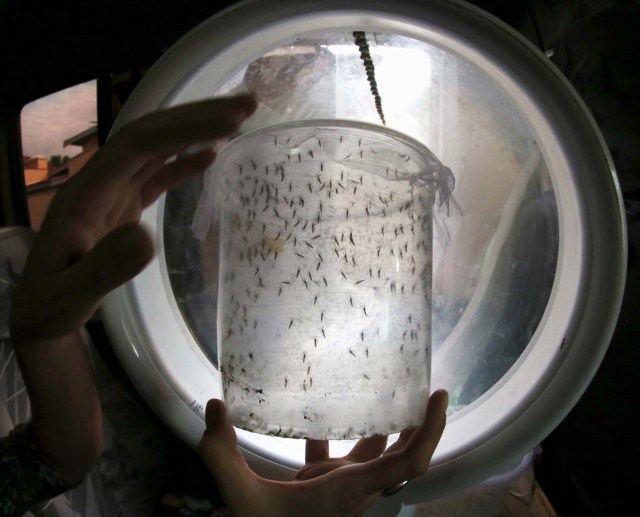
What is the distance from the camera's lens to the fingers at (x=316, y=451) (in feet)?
2.00

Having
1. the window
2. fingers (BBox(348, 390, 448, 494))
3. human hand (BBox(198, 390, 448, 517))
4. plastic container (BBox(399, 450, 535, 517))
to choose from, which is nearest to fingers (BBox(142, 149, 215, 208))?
human hand (BBox(198, 390, 448, 517))

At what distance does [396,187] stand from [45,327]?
13.6 inches

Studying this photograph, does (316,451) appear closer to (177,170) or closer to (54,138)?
(177,170)

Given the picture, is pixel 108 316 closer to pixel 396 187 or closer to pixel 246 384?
pixel 246 384

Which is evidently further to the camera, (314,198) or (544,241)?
(544,241)

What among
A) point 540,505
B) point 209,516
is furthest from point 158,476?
point 540,505

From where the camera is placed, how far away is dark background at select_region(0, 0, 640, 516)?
75 centimetres

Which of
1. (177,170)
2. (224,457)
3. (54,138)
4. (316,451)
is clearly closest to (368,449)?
(316,451)

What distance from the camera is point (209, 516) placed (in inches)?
41.4

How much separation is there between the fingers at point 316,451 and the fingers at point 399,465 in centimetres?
10

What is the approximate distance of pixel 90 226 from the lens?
1.38 feet

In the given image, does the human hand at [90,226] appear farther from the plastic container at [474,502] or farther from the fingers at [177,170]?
the plastic container at [474,502]

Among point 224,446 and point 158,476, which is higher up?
point 224,446

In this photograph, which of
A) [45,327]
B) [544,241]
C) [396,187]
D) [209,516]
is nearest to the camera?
[45,327]
